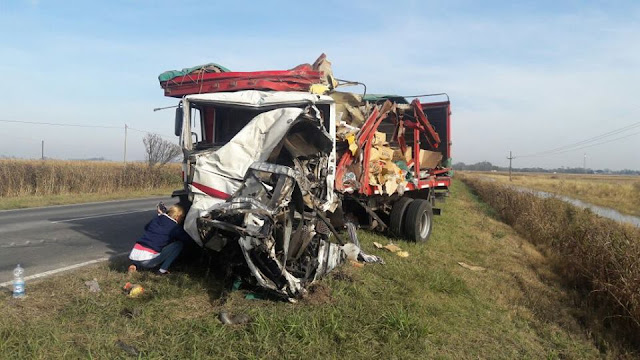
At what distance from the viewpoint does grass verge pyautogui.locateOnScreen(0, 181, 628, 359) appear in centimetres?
345

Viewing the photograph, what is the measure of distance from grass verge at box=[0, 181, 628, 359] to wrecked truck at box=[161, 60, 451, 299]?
17.2 inches

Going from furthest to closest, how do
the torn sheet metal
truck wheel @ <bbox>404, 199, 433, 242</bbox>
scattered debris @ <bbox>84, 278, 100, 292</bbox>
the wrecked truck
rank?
truck wheel @ <bbox>404, 199, 433, 242</bbox>, scattered debris @ <bbox>84, 278, 100, 292</bbox>, the wrecked truck, the torn sheet metal

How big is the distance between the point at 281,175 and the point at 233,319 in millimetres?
A: 1413

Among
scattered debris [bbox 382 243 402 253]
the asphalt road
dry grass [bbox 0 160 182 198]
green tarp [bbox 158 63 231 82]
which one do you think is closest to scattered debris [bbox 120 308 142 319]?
the asphalt road

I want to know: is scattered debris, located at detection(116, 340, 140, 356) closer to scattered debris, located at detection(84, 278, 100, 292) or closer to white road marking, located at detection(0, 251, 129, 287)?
scattered debris, located at detection(84, 278, 100, 292)

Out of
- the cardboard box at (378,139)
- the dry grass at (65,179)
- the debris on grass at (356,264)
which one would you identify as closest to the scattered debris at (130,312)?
the debris on grass at (356,264)

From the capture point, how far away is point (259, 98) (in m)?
5.42

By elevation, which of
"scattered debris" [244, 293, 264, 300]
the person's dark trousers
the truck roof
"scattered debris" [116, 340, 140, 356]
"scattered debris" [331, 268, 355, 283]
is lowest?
"scattered debris" [116, 340, 140, 356]

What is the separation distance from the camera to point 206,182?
457 cm

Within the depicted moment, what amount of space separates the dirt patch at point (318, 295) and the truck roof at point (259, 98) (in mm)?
2192

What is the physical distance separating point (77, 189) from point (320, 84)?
1688cm

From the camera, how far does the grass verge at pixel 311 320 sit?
11.3 ft

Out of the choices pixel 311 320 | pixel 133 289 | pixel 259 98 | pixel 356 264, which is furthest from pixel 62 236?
pixel 311 320

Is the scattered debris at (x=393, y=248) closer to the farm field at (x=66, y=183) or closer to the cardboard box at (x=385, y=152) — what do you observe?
the cardboard box at (x=385, y=152)
